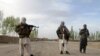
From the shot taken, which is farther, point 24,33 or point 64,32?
point 64,32

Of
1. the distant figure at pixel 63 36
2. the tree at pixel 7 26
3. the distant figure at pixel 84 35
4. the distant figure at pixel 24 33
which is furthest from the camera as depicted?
the tree at pixel 7 26

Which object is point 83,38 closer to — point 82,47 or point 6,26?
point 82,47

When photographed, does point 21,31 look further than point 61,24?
No

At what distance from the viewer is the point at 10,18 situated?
10200 cm

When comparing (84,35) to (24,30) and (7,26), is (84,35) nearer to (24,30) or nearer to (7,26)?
(24,30)

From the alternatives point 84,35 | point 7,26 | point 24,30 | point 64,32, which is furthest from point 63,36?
point 7,26

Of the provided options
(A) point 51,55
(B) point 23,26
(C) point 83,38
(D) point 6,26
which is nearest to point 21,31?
(B) point 23,26

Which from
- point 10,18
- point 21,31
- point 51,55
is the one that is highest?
point 10,18

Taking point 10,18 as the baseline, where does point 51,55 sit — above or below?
below

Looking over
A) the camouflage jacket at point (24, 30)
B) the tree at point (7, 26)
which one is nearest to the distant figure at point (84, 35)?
the camouflage jacket at point (24, 30)

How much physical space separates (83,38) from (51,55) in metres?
4.70

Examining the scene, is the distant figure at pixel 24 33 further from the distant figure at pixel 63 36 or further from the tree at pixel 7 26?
the tree at pixel 7 26

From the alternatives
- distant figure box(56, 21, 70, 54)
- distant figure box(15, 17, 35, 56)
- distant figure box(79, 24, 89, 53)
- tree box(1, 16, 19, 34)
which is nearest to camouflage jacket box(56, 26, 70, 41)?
distant figure box(56, 21, 70, 54)

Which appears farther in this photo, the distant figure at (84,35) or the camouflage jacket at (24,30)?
the distant figure at (84,35)
